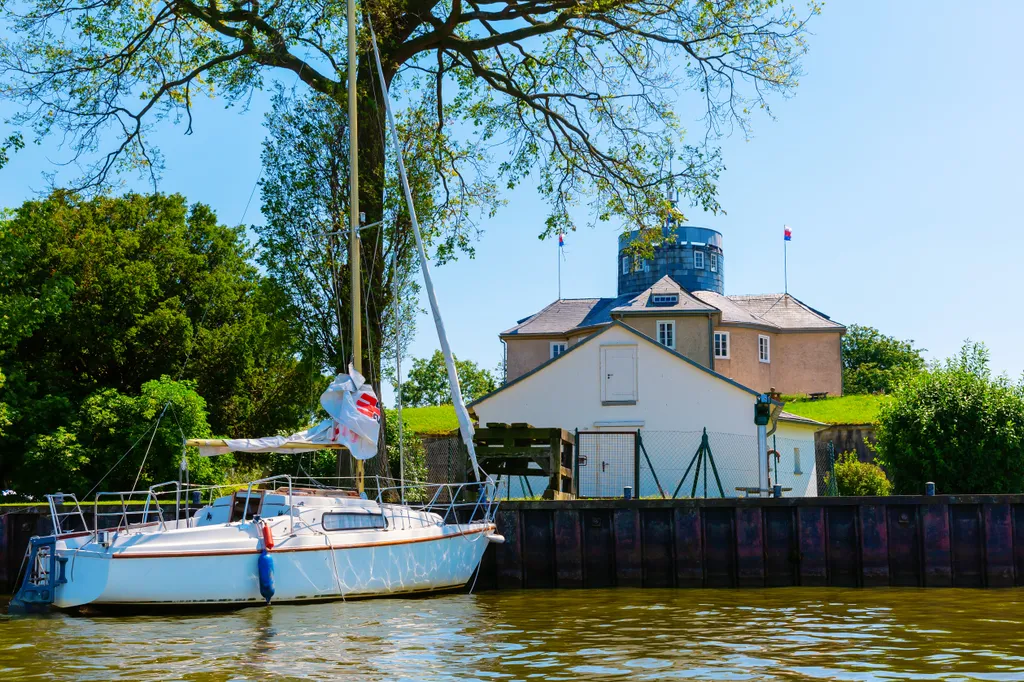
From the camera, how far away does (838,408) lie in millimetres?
51625

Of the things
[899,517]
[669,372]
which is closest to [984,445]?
[899,517]

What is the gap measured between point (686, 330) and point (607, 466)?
19889mm

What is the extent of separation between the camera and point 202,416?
3272cm

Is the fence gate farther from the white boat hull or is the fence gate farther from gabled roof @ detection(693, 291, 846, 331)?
gabled roof @ detection(693, 291, 846, 331)

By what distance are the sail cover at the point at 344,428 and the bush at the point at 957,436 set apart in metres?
13.6

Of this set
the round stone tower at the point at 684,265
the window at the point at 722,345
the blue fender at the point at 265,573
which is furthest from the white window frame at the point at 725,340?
the blue fender at the point at 265,573

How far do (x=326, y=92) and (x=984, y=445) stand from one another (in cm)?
1863

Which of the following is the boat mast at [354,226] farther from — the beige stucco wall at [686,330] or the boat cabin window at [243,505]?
the beige stucco wall at [686,330]

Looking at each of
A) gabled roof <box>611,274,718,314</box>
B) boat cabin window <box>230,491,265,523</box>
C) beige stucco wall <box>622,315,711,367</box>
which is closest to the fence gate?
boat cabin window <box>230,491,265,523</box>

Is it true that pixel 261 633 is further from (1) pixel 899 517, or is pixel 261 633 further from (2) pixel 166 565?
(1) pixel 899 517

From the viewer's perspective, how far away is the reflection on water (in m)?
11.4

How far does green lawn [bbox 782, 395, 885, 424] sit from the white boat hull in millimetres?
30833

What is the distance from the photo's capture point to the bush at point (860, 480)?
30375mm

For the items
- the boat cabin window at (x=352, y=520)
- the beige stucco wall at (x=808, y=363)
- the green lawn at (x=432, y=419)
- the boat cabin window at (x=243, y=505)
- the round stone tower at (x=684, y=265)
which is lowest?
the boat cabin window at (x=352, y=520)
